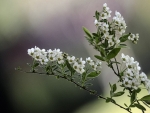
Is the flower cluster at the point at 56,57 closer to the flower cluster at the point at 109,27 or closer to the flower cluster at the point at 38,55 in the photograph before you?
the flower cluster at the point at 38,55

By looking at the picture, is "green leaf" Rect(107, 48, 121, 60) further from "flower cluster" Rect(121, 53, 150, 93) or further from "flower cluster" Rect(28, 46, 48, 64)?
"flower cluster" Rect(28, 46, 48, 64)

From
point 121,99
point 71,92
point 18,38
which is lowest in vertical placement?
point 121,99

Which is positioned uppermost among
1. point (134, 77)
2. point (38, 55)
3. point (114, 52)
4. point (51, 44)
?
point (51, 44)

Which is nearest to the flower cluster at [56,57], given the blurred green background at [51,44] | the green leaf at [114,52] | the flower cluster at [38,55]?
the flower cluster at [38,55]

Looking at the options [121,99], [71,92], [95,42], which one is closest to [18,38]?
[71,92]

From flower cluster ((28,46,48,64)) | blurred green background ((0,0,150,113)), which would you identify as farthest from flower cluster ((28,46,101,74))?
blurred green background ((0,0,150,113))

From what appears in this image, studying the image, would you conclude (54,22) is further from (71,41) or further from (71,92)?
(71,92)

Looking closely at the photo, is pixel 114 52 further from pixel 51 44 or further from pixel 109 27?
pixel 51 44

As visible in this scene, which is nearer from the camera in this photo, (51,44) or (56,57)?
(56,57)

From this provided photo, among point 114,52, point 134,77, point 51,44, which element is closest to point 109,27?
point 114,52
